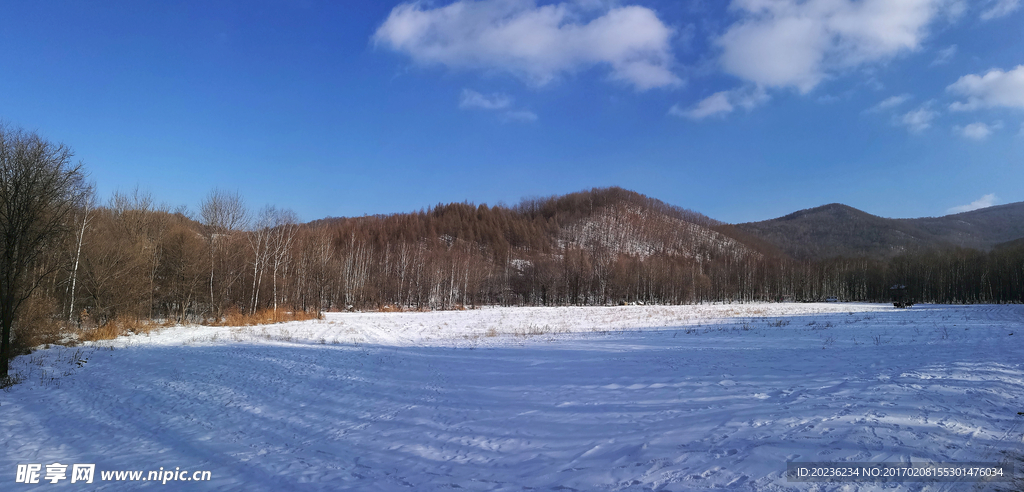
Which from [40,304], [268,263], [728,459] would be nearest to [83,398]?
[40,304]

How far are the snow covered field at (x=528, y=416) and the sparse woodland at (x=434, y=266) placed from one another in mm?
7578

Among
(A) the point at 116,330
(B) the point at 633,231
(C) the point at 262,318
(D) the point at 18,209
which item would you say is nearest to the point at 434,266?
(C) the point at 262,318

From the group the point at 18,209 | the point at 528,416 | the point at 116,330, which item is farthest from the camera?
the point at 116,330

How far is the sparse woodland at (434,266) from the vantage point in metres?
23.7

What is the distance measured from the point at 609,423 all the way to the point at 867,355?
28.2 feet

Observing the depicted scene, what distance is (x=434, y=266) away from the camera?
6825 centimetres

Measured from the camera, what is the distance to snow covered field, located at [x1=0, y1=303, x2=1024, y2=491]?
502 centimetres

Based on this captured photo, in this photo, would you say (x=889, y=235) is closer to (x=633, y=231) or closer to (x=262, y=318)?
(x=633, y=231)

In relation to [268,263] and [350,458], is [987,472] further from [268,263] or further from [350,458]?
[268,263]

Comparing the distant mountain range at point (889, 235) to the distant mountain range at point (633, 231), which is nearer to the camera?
the distant mountain range at point (633, 231)

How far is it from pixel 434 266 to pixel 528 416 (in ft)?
204

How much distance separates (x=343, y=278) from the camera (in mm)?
58656

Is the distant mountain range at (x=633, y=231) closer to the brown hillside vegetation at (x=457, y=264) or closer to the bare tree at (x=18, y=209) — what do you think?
the brown hillside vegetation at (x=457, y=264)

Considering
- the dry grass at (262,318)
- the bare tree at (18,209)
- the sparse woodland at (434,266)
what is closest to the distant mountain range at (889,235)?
the sparse woodland at (434,266)
